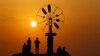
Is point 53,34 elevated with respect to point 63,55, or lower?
elevated

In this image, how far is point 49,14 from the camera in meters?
28.8

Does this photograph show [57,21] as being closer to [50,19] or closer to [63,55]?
[50,19]

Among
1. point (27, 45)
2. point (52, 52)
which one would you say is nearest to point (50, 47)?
point (52, 52)

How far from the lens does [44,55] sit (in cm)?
2873

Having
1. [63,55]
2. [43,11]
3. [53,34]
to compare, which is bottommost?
[63,55]

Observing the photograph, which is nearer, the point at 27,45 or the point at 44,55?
the point at 27,45

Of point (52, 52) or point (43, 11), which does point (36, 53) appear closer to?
point (52, 52)

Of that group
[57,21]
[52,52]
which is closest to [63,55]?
[52,52]

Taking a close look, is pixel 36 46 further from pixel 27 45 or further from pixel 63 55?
pixel 63 55

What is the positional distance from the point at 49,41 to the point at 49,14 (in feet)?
7.09

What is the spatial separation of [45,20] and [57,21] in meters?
1.08

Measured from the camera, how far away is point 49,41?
28484mm

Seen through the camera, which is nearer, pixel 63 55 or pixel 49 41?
pixel 63 55

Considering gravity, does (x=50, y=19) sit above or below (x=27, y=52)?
above
